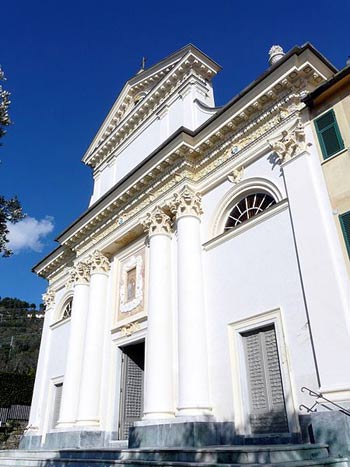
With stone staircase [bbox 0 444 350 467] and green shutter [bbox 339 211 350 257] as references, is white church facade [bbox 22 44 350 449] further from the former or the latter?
stone staircase [bbox 0 444 350 467]

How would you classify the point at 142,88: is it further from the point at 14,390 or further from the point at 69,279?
the point at 14,390

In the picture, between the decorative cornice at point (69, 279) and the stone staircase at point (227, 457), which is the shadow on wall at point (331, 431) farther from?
the decorative cornice at point (69, 279)

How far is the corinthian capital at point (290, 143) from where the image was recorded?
9.02 m

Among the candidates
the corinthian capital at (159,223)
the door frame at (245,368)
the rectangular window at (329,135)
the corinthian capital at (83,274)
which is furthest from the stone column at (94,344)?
the rectangular window at (329,135)

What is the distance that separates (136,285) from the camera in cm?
1286

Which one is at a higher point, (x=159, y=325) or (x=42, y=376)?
(x=159, y=325)

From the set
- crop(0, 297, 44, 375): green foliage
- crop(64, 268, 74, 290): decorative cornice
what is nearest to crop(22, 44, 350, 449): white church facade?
crop(64, 268, 74, 290): decorative cornice

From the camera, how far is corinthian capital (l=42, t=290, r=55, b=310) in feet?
61.3

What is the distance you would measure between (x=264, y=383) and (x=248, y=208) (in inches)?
171

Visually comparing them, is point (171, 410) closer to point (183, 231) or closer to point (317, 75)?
point (183, 231)

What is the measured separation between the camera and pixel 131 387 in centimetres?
1277

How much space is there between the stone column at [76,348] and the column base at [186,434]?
188 inches

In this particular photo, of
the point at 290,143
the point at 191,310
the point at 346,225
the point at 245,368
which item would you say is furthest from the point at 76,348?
the point at 346,225

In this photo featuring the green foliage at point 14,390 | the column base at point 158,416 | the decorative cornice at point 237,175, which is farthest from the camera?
the green foliage at point 14,390
